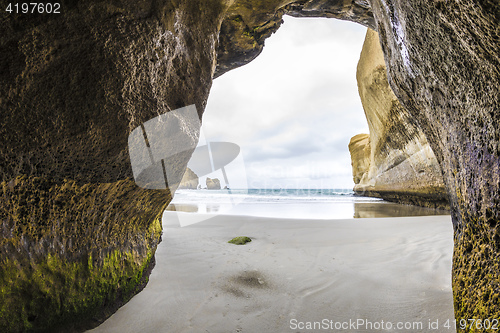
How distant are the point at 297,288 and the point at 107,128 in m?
2.16

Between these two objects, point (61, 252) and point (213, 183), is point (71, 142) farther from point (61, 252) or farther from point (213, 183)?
point (213, 183)

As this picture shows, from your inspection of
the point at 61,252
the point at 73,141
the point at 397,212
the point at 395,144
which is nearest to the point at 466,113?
the point at 73,141

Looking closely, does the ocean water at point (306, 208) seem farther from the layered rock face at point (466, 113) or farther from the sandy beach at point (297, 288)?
the layered rock face at point (466, 113)

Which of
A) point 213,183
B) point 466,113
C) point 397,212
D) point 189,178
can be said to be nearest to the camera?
point 466,113

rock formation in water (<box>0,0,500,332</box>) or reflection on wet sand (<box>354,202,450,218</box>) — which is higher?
rock formation in water (<box>0,0,500,332</box>)

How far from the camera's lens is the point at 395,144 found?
373 inches

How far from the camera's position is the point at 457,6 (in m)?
1.07

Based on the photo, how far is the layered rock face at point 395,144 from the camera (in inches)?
314

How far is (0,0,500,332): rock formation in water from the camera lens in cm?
118

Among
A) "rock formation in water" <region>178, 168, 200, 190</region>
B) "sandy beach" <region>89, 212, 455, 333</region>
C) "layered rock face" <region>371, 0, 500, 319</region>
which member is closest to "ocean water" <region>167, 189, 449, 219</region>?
"rock formation in water" <region>178, 168, 200, 190</region>

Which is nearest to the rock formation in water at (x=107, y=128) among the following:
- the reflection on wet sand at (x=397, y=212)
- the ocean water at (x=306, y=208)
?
the ocean water at (x=306, y=208)

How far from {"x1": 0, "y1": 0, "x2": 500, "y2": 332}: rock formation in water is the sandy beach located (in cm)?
54

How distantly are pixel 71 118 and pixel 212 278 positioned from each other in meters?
2.01

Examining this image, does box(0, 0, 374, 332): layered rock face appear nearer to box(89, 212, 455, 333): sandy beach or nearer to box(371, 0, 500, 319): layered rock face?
box(89, 212, 455, 333): sandy beach
